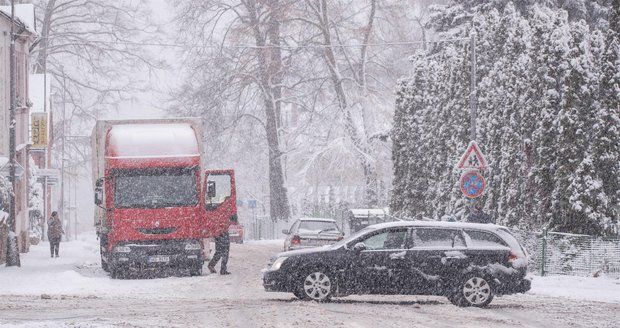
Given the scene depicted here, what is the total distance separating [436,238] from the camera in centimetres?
2033

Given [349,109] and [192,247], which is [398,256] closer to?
[192,247]

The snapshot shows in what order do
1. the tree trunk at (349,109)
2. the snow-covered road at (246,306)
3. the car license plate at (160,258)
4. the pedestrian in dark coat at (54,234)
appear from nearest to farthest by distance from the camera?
the snow-covered road at (246,306)
the car license plate at (160,258)
the pedestrian in dark coat at (54,234)
the tree trunk at (349,109)

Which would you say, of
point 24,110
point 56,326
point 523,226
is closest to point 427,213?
point 523,226

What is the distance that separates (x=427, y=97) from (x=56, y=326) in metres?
26.3

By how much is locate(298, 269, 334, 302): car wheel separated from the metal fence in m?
7.60

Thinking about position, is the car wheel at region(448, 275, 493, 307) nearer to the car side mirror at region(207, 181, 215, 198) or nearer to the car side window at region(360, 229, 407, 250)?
the car side window at region(360, 229, 407, 250)

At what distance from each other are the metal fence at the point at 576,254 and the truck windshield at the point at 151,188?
27.2ft

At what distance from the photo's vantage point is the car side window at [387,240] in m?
20.4

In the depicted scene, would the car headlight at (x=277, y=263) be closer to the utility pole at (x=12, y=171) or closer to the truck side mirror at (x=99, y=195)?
the truck side mirror at (x=99, y=195)

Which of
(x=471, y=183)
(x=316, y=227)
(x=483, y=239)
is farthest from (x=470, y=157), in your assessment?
(x=483, y=239)

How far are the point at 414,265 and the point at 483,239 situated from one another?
128 cm

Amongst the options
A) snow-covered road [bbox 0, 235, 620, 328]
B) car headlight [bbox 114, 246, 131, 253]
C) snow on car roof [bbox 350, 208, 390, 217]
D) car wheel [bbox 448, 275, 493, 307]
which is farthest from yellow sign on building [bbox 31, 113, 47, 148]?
car wheel [bbox 448, 275, 493, 307]

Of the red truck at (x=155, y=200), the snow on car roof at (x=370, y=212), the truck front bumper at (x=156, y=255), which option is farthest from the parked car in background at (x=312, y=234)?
the snow on car roof at (x=370, y=212)

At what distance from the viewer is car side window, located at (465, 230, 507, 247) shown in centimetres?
2016
